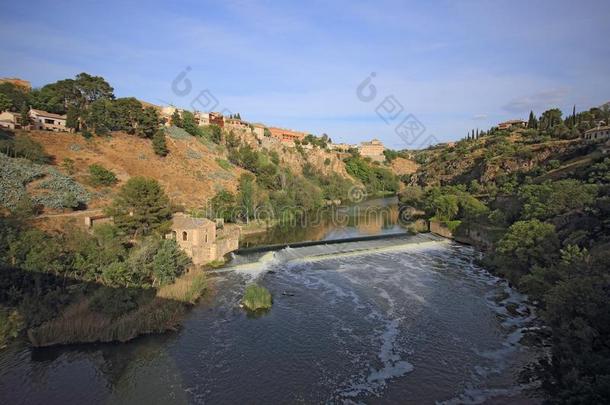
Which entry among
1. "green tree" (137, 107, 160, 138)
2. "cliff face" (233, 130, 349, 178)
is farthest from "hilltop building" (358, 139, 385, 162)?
"green tree" (137, 107, 160, 138)

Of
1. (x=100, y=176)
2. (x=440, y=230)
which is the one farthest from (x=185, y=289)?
(x=440, y=230)

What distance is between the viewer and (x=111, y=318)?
18234mm

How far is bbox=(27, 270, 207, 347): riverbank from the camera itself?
17.3 metres

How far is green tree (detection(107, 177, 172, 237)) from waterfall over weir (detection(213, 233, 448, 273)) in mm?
5776

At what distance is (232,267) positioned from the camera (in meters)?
28.5

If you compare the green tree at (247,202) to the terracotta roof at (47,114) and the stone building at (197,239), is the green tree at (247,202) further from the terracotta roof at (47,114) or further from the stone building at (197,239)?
the terracotta roof at (47,114)

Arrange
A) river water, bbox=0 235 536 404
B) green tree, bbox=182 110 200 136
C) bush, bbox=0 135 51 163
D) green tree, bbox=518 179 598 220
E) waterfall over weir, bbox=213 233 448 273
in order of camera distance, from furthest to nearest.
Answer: green tree, bbox=182 110 200 136
bush, bbox=0 135 51 163
waterfall over weir, bbox=213 233 448 273
green tree, bbox=518 179 598 220
river water, bbox=0 235 536 404

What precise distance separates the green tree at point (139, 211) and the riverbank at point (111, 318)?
7.73 metres

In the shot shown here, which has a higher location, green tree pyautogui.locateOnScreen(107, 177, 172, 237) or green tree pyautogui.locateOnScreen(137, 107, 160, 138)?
green tree pyautogui.locateOnScreen(137, 107, 160, 138)

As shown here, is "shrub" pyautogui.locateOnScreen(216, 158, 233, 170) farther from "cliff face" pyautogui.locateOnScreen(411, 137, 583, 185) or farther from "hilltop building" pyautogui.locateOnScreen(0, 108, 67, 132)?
"cliff face" pyautogui.locateOnScreen(411, 137, 583, 185)

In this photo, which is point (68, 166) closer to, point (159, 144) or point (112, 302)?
point (159, 144)

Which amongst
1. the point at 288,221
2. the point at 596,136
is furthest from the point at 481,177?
the point at 288,221

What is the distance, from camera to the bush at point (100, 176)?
38.2 m

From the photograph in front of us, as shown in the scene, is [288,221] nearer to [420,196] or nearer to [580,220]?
[420,196]
